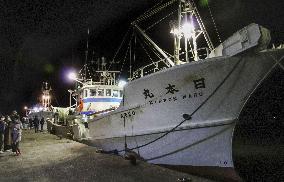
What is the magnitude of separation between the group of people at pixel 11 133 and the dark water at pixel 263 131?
318 inches

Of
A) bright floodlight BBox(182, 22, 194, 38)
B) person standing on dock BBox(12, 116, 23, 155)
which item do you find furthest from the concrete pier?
bright floodlight BBox(182, 22, 194, 38)

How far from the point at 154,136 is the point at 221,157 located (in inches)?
84.0

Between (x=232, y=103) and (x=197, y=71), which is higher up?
(x=197, y=71)

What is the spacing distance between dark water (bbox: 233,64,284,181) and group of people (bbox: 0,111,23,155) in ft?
26.5

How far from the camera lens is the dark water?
10.0m

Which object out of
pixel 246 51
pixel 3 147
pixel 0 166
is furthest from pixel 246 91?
pixel 3 147

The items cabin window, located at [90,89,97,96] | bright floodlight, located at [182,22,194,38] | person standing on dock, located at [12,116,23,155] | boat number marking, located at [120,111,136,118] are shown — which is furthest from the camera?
cabin window, located at [90,89,97,96]

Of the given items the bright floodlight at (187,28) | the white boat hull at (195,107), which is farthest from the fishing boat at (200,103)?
the bright floodlight at (187,28)

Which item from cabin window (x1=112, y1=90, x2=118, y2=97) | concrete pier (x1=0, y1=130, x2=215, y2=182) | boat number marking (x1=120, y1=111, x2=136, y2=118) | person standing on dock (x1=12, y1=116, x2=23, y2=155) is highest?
cabin window (x1=112, y1=90, x2=118, y2=97)

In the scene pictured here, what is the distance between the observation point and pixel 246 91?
6.56m

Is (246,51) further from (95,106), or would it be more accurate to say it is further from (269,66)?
(95,106)

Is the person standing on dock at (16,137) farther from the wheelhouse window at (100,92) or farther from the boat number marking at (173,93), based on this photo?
the wheelhouse window at (100,92)

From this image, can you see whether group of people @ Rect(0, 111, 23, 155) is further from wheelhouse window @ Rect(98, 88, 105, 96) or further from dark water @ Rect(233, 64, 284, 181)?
dark water @ Rect(233, 64, 284, 181)

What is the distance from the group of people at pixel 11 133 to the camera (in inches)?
384
